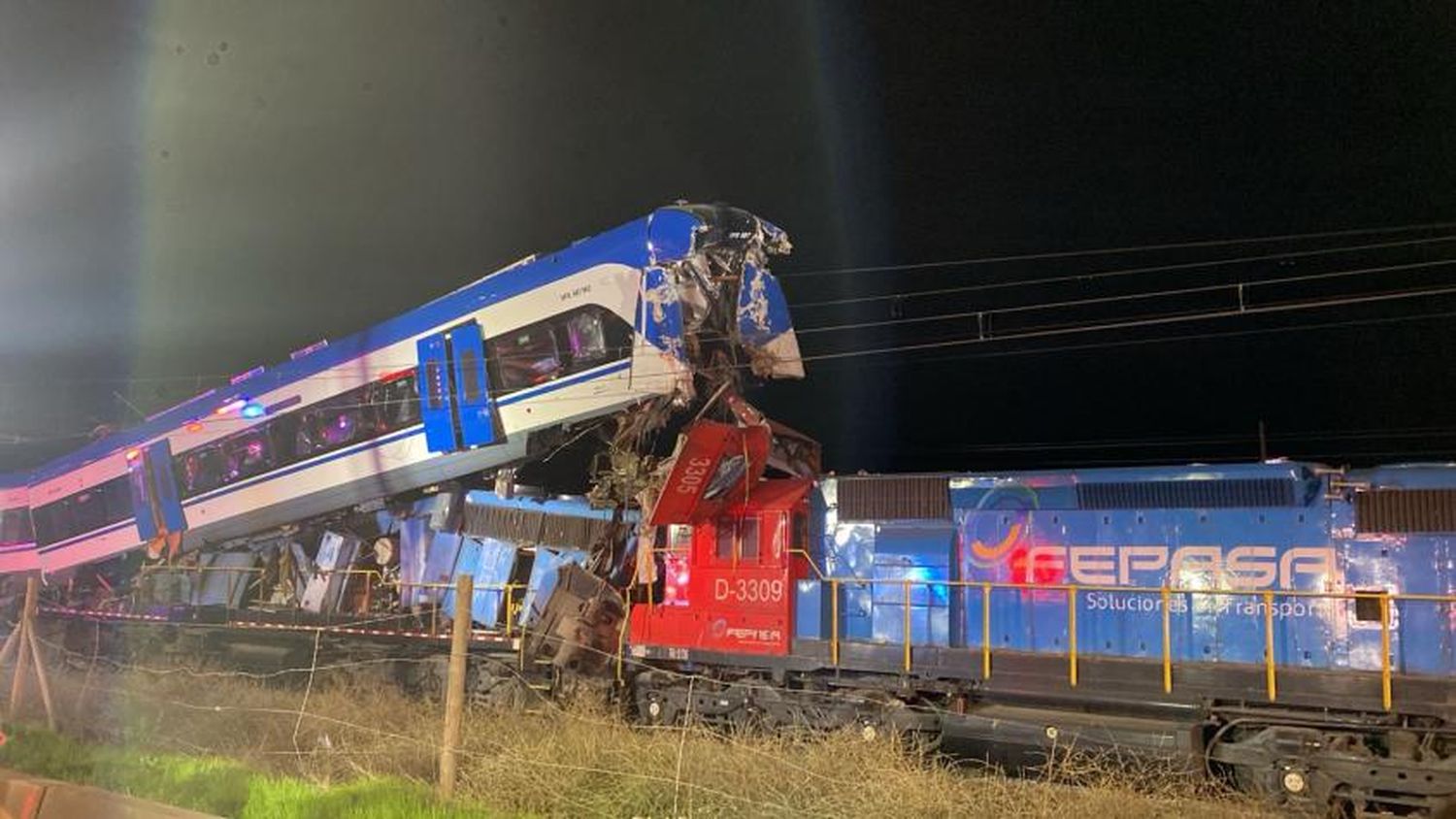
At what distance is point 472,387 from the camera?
1506 cm

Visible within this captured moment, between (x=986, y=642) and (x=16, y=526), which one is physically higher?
(x=16, y=526)

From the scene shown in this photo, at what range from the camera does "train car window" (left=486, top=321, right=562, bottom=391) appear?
14172 millimetres

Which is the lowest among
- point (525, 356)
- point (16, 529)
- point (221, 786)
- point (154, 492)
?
point (221, 786)

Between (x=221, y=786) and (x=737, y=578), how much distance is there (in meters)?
6.64

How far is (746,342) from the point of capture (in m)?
13.7

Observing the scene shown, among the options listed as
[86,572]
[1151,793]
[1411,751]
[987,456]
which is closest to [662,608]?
[1151,793]

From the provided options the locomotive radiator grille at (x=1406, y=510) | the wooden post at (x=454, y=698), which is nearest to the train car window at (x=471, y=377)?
the wooden post at (x=454, y=698)

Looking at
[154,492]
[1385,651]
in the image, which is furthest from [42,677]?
[1385,651]

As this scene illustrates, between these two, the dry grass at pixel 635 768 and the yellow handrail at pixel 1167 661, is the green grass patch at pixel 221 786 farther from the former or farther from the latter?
the yellow handrail at pixel 1167 661

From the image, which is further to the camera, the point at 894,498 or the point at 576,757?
the point at 894,498

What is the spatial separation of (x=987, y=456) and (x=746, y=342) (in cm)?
2311

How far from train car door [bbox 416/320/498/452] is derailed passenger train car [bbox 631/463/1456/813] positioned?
351 centimetres

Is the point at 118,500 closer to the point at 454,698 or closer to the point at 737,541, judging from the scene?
the point at 737,541

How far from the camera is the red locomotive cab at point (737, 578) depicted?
42.2ft
